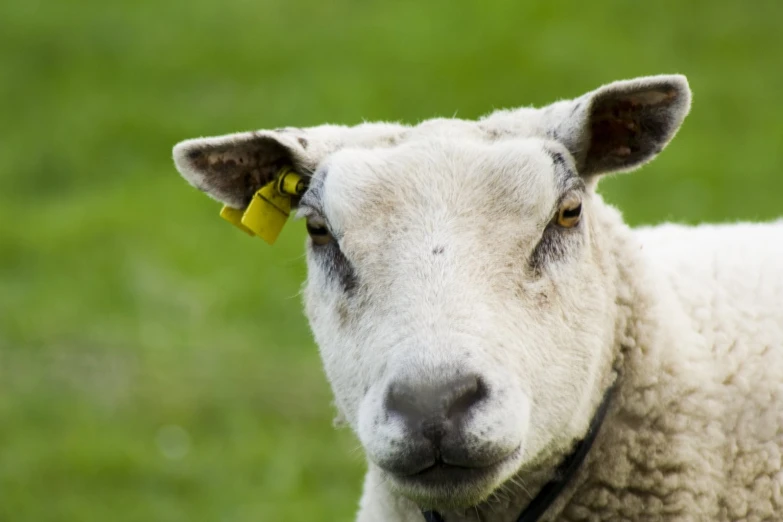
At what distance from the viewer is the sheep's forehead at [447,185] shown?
4168mm

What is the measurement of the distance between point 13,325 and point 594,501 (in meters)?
8.73

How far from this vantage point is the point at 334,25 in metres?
19.9

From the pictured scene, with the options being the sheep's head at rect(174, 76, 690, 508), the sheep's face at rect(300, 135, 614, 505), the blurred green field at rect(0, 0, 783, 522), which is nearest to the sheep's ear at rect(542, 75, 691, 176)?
the sheep's head at rect(174, 76, 690, 508)

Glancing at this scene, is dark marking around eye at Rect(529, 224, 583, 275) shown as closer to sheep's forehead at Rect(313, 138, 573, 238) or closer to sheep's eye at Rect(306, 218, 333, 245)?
sheep's forehead at Rect(313, 138, 573, 238)

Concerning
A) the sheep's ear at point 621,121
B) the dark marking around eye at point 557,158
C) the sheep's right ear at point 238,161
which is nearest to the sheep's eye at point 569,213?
the dark marking around eye at point 557,158

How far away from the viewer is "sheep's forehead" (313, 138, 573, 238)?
13.7 ft

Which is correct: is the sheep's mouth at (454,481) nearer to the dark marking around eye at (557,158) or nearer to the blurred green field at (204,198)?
the dark marking around eye at (557,158)

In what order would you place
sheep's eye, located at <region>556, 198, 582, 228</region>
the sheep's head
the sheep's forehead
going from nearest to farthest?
the sheep's head → the sheep's forehead → sheep's eye, located at <region>556, 198, 582, 228</region>

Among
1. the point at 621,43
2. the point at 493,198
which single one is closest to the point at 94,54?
the point at 621,43

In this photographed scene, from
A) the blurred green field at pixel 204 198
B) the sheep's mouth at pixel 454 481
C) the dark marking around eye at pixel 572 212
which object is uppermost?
the blurred green field at pixel 204 198

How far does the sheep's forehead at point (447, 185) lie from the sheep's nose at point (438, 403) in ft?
2.23

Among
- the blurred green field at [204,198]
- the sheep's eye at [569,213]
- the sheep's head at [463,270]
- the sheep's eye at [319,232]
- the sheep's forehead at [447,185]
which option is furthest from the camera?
the blurred green field at [204,198]

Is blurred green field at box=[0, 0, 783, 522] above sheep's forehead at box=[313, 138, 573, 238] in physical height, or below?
above

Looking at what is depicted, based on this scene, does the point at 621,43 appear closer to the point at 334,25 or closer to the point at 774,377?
the point at 334,25
